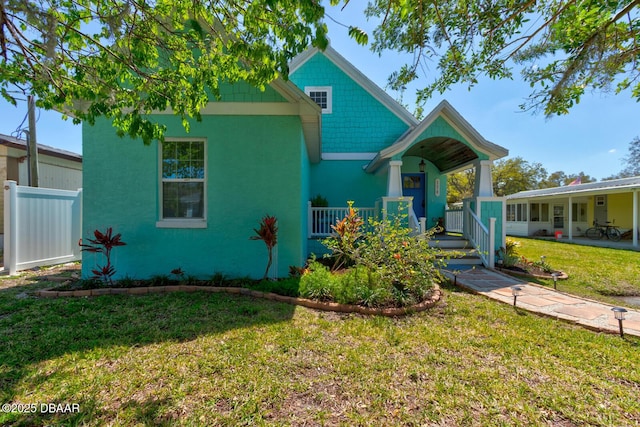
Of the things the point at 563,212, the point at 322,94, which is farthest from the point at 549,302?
the point at 563,212

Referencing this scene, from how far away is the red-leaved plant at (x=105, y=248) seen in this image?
498cm

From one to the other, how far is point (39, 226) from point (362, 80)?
36.9ft

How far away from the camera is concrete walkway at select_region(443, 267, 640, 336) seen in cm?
390

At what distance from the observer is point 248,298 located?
15.6 ft

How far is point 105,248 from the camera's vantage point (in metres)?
5.32

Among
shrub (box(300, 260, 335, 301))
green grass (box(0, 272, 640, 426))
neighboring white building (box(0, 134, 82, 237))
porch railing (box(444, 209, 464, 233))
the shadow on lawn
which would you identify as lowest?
green grass (box(0, 272, 640, 426))

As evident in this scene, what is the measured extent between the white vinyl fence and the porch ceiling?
10254 mm

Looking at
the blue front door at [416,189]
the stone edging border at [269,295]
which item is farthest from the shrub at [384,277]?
the blue front door at [416,189]

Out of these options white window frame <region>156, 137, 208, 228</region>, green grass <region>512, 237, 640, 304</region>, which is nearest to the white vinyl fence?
white window frame <region>156, 137, 208, 228</region>

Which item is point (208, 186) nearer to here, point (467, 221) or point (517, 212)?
point (467, 221)

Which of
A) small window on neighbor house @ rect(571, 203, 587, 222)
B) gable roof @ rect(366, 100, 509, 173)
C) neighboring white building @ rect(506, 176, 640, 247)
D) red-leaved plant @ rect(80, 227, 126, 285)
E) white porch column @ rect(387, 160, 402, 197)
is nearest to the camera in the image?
red-leaved plant @ rect(80, 227, 126, 285)

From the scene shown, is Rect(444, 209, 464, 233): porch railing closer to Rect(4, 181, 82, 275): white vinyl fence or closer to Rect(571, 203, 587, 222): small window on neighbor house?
Rect(4, 181, 82, 275): white vinyl fence

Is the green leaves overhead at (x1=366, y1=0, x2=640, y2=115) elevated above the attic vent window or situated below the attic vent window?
below

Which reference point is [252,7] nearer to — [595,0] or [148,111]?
[148,111]
